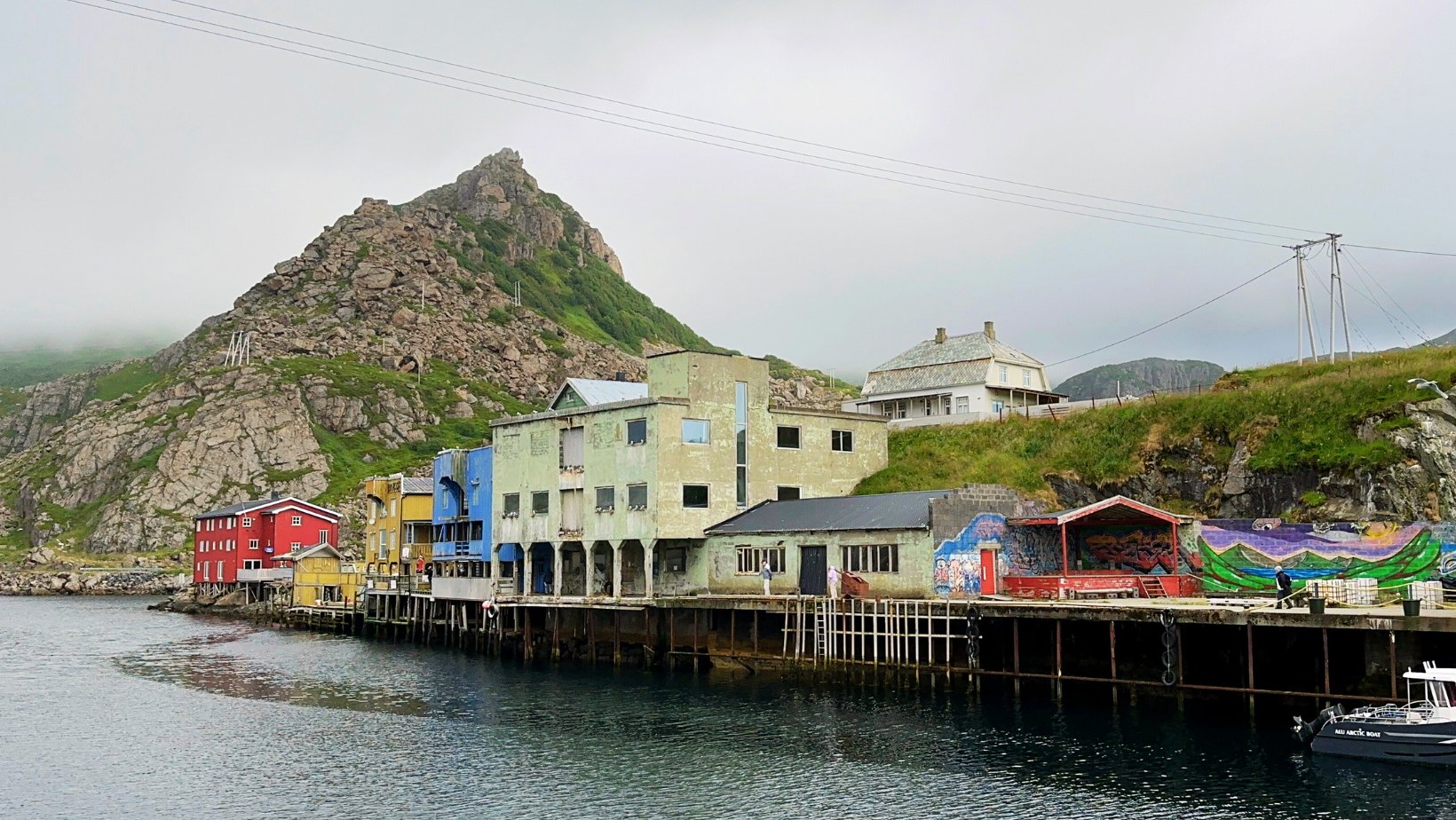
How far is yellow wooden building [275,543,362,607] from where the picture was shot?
10331 centimetres

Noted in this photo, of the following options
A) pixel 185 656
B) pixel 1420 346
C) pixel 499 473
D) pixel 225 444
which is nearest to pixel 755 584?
pixel 499 473

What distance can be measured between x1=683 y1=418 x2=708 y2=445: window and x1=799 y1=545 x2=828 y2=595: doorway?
10560mm

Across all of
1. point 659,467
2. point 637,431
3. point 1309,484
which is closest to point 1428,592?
point 1309,484

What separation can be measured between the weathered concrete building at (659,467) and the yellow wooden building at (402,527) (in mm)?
→ 21430

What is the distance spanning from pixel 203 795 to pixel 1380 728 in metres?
34.0

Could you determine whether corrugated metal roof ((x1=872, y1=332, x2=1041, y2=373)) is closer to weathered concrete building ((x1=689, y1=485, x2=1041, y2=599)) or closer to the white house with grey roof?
the white house with grey roof

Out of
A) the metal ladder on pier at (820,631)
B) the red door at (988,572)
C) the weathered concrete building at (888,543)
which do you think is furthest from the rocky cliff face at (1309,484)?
the metal ladder on pier at (820,631)

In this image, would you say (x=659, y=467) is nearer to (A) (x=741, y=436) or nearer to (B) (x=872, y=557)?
(A) (x=741, y=436)

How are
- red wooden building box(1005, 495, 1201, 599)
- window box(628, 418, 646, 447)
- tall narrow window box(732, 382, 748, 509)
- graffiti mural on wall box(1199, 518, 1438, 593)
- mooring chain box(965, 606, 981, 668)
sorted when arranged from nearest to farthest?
mooring chain box(965, 606, 981, 668) < graffiti mural on wall box(1199, 518, 1438, 593) < red wooden building box(1005, 495, 1201, 599) < window box(628, 418, 646, 447) < tall narrow window box(732, 382, 748, 509)

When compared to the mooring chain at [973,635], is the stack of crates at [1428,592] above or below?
above

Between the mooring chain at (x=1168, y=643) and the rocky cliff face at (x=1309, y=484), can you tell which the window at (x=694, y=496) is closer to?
the rocky cliff face at (x=1309, y=484)

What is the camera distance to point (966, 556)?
53.1m

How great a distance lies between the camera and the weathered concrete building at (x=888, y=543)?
172 ft

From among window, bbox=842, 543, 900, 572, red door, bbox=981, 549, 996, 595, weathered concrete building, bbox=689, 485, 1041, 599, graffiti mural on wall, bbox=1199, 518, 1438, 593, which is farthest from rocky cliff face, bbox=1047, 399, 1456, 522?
window, bbox=842, 543, 900, 572
